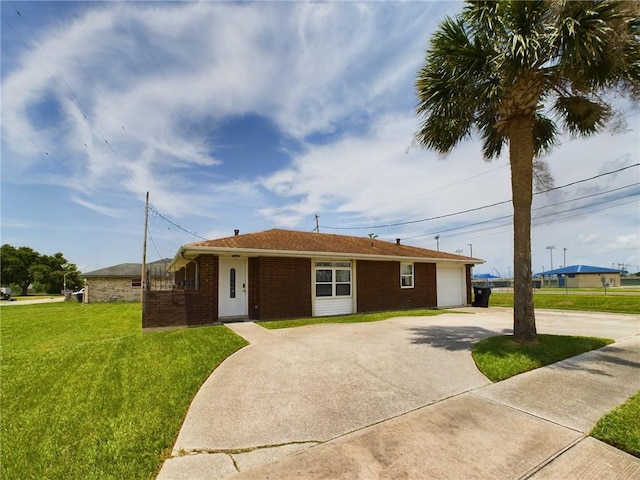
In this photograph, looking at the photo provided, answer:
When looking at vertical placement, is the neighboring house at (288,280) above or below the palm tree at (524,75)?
below

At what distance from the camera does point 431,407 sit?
14.7ft

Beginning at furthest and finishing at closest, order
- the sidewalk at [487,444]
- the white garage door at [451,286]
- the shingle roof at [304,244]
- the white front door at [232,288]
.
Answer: the white garage door at [451,286], the white front door at [232,288], the shingle roof at [304,244], the sidewalk at [487,444]

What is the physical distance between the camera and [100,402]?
15.5 feet

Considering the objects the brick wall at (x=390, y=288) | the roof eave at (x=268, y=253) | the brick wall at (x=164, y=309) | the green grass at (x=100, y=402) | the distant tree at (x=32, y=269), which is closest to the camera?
the green grass at (x=100, y=402)

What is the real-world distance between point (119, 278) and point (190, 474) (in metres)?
33.4

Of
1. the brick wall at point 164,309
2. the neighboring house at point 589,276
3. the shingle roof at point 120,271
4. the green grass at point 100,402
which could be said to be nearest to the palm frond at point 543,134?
the green grass at point 100,402

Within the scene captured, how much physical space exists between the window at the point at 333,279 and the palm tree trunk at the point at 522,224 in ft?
25.6

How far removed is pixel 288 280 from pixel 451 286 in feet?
35.7

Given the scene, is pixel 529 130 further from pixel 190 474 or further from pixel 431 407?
pixel 190 474

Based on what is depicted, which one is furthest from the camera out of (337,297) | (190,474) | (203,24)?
(337,297)

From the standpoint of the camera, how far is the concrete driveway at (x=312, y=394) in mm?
3537

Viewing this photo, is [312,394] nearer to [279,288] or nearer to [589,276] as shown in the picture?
[279,288]

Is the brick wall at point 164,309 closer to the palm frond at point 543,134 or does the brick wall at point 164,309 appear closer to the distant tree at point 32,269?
the palm frond at point 543,134

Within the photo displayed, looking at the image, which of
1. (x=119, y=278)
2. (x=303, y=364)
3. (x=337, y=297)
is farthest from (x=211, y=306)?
(x=119, y=278)
